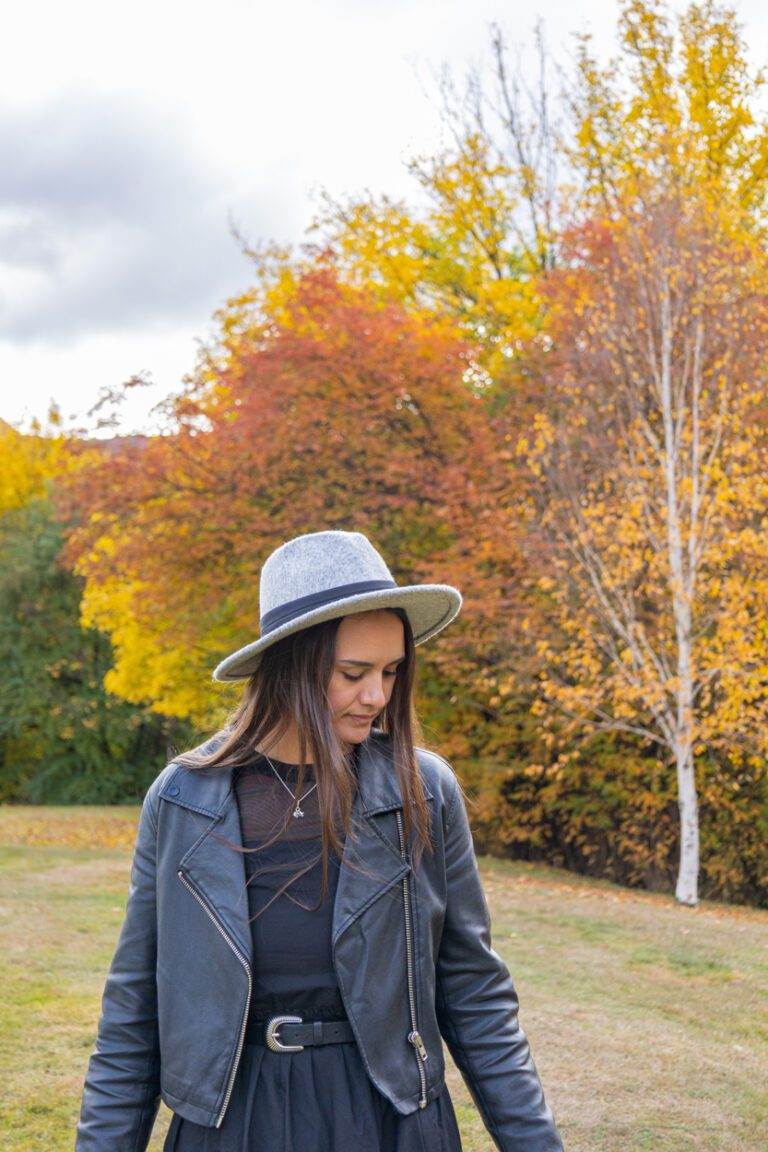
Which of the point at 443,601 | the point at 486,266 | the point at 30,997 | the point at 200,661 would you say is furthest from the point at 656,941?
the point at 486,266

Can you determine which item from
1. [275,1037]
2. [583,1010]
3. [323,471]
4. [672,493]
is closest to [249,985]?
[275,1037]

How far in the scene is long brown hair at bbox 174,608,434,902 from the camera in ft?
6.96

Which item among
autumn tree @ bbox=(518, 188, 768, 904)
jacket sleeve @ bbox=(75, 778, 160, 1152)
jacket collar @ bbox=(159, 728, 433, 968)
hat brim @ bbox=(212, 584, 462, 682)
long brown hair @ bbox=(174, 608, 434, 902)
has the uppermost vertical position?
autumn tree @ bbox=(518, 188, 768, 904)

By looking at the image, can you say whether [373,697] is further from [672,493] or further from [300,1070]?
[672,493]

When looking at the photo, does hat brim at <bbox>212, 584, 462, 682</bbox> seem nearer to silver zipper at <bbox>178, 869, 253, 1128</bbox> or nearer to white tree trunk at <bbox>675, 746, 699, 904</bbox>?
silver zipper at <bbox>178, 869, 253, 1128</bbox>

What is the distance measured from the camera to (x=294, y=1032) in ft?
6.63

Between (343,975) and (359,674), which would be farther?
(359,674)

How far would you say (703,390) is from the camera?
40.1 feet

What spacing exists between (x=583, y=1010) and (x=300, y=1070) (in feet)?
16.2

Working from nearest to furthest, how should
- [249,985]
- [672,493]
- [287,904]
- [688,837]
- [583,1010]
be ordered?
[249,985]
[287,904]
[583,1010]
[672,493]
[688,837]

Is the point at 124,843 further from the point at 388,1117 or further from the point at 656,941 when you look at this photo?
the point at 388,1117

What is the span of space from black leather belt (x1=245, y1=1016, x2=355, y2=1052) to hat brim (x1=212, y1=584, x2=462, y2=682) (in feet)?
2.02

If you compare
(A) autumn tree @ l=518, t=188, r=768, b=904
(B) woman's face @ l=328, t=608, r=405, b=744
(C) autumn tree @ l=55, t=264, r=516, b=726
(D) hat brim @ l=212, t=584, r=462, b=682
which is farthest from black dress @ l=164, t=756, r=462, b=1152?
(C) autumn tree @ l=55, t=264, r=516, b=726

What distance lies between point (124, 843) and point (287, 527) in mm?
4693
